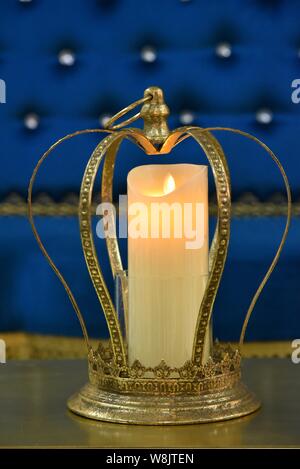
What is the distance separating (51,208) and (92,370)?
52 centimetres

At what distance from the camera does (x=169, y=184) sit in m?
0.62

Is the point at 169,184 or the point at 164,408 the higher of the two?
the point at 169,184

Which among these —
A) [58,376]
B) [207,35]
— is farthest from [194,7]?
[58,376]

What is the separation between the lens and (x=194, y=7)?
116 cm

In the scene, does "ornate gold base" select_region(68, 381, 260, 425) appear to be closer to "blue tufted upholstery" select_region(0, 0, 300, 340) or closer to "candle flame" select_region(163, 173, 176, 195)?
"candle flame" select_region(163, 173, 176, 195)

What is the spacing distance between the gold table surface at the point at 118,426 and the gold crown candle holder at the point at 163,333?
1 centimetres

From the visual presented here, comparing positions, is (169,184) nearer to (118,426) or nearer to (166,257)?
(166,257)

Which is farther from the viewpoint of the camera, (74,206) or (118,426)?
(74,206)

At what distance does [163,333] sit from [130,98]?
2.02ft

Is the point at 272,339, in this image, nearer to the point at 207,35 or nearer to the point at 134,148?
the point at 134,148

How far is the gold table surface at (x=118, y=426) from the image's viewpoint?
1.81 feet

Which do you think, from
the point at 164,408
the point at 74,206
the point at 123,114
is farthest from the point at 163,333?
the point at 74,206

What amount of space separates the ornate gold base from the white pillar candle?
37 millimetres

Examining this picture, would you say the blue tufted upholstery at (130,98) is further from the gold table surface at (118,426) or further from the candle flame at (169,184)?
the candle flame at (169,184)
